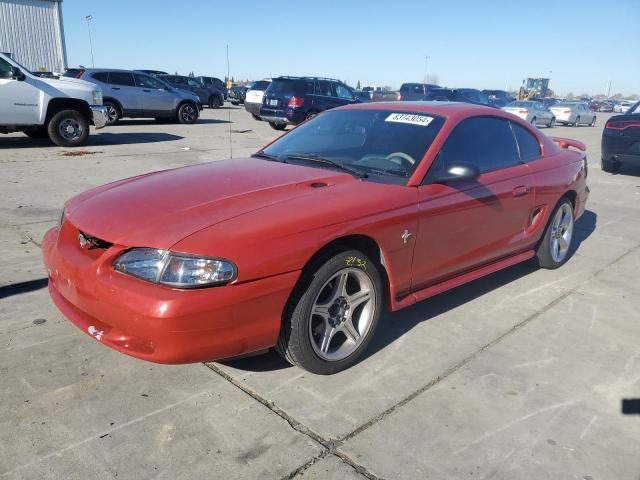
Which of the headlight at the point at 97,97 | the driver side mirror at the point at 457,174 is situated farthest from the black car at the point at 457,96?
the driver side mirror at the point at 457,174

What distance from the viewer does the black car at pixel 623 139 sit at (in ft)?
31.9

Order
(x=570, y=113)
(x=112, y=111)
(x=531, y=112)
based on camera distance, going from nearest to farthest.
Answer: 1. (x=112, y=111)
2. (x=531, y=112)
3. (x=570, y=113)

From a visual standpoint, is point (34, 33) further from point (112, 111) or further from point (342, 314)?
point (342, 314)

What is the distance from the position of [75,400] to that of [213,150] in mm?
9317

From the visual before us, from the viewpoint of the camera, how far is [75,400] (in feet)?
8.54

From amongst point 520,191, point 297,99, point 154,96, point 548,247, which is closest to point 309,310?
point 520,191

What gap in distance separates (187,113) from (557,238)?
14.9 metres

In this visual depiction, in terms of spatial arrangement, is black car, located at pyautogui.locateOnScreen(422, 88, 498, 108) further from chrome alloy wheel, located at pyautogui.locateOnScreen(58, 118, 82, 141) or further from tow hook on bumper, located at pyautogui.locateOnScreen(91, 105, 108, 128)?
chrome alloy wheel, located at pyautogui.locateOnScreen(58, 118, 82, 141)

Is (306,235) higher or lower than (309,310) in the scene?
higher

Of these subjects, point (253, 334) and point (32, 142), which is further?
point (32, 142)

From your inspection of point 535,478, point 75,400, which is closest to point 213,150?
point 75,400

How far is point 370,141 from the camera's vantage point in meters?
3.70

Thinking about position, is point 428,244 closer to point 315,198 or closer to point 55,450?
point 315,198

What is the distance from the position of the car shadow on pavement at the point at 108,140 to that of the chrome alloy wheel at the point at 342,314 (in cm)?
1006
